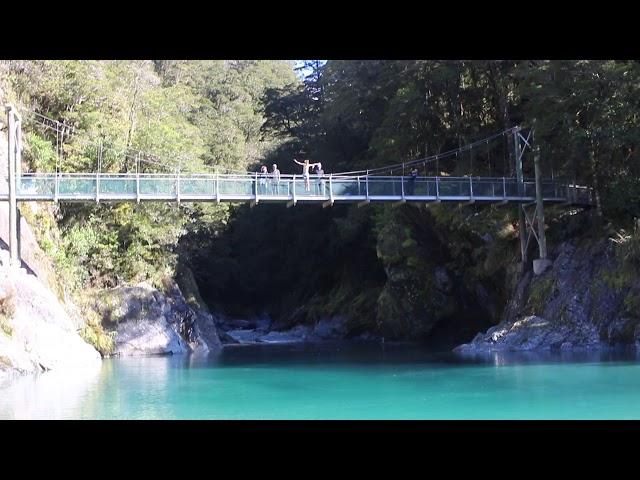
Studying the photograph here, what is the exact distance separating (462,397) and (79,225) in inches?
690

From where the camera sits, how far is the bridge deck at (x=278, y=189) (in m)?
22.6

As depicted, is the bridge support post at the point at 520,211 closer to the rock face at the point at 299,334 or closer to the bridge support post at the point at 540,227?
the bridge support post at the point at 540,227

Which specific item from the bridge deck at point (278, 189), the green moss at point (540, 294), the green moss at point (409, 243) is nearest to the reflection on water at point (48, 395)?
the bridge deck at point (278, 189)

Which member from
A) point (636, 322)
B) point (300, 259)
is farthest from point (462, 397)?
point (300, 259)

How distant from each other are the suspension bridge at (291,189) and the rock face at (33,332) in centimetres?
150

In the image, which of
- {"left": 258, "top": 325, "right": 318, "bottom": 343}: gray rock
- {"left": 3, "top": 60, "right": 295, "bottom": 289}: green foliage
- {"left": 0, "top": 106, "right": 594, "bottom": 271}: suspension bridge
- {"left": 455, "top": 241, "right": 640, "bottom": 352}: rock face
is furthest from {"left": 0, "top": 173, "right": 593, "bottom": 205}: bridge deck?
{"left": 258, "top": 325, "right": 318, "bottom": 343}: gray rock

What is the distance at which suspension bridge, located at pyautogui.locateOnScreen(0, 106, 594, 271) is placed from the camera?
882 inches

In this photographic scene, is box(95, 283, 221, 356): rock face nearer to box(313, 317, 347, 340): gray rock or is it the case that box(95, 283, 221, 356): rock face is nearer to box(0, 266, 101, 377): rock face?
box(0, 266, 101, 377): rock face

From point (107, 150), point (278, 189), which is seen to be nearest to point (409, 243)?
point (278, 189)

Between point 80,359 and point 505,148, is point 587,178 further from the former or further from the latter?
point 80,359

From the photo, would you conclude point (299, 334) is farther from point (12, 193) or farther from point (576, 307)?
point (12, 193)

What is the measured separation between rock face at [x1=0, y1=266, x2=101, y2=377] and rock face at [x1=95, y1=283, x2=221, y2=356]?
3.77m

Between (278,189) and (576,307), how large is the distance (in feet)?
27.8

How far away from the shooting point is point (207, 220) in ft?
109
